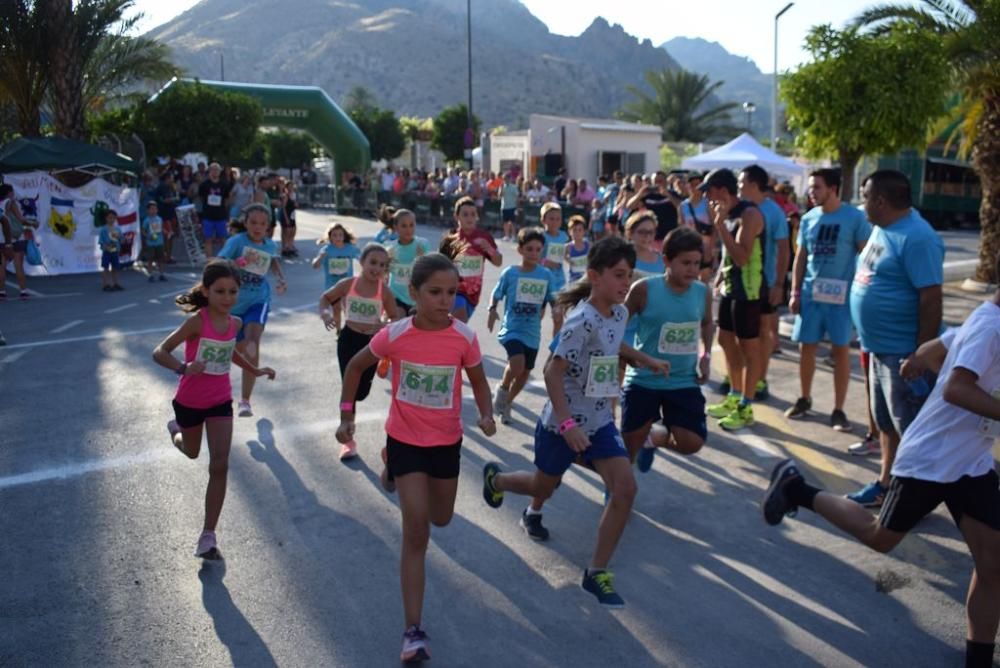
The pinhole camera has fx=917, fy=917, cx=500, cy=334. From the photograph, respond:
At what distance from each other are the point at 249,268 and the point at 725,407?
4.10 meters

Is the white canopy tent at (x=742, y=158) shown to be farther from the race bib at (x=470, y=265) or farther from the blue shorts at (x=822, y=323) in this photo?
the blue shorts at (x=822, y=323)

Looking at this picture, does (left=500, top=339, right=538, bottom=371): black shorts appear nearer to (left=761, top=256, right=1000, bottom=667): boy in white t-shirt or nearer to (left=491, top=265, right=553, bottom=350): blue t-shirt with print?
(left=491, top=265, right=553, bottom=350): blue t-shirt with print

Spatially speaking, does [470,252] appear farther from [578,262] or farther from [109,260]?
[109,260]

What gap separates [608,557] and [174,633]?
196 centimetres

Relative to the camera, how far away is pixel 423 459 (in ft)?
13.0

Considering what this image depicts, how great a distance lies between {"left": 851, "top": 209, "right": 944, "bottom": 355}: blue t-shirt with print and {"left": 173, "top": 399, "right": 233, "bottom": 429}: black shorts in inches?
144

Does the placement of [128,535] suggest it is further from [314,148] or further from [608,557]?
[314,148]

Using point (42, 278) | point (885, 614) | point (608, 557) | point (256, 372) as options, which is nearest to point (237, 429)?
point (256, 372)

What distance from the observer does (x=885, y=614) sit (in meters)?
4.16

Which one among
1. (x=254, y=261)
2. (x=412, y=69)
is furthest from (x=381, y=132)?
(x=412, y=69)

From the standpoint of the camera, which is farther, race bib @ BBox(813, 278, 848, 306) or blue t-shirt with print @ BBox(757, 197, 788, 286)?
blue t-shirt with print @ BBox(757, 197, 788, 286)

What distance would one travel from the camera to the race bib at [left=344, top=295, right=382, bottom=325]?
6.79 metres

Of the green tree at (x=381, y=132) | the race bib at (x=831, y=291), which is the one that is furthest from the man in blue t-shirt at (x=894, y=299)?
the green tree at (x=381, y=132)

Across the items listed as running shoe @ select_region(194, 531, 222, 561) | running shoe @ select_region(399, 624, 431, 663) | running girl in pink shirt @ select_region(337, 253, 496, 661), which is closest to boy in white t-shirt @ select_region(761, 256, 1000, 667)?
running girl in pink shirt @ select_region(337, 253, 496, 661)
